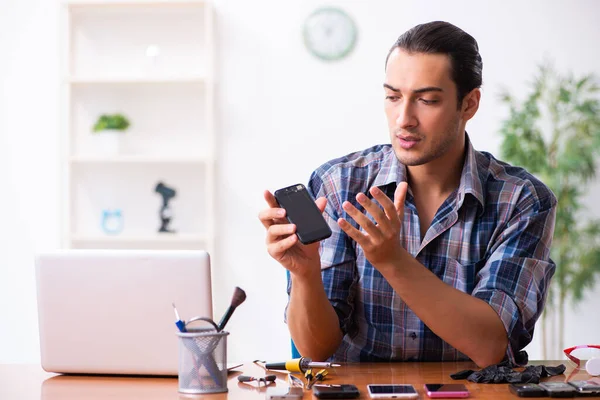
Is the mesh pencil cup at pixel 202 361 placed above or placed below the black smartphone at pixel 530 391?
above

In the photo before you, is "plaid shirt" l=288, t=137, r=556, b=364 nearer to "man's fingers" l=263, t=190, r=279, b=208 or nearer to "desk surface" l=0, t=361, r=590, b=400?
"desk surface" l=0, t=361, r=590, b=400

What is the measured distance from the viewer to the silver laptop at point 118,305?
1.42 m

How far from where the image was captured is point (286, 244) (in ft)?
4.84

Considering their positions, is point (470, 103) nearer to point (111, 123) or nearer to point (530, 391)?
point (530, 391)

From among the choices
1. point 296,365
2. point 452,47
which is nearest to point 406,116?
point 452,47

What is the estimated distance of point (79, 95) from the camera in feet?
13.0

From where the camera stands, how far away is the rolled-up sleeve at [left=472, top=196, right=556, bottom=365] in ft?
5.68

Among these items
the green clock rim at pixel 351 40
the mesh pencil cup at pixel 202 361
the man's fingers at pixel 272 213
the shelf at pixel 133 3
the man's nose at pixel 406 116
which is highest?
the shelf at pixel 133 3

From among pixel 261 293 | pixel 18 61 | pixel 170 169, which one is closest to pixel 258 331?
pixel 261 293

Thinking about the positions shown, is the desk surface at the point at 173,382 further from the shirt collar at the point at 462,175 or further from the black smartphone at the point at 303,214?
the shirt collar at the point at 462,175

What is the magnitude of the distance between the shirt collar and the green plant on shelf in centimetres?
212

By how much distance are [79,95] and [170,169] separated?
60 cm

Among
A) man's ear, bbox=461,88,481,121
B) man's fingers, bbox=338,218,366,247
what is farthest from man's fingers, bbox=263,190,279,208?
man's ear, bbox=461,88,481,121

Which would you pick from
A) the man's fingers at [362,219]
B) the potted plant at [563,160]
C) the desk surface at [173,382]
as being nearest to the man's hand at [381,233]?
the man's fingers at [362,219]
